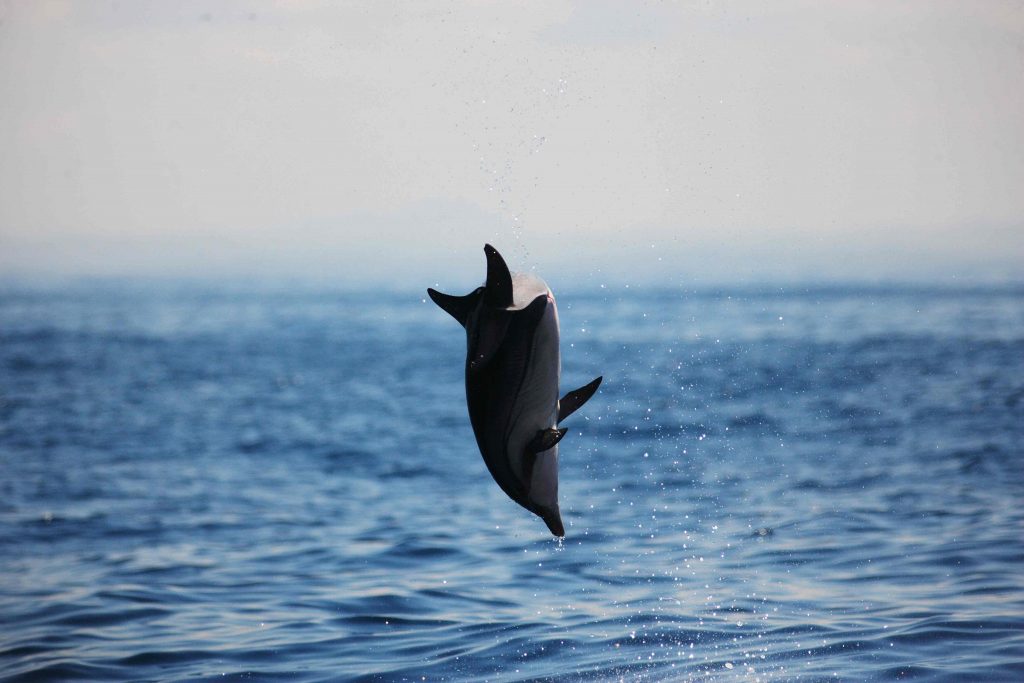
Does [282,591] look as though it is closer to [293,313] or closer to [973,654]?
[973,654]

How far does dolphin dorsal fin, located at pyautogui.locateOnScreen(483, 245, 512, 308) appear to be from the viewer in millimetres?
7266

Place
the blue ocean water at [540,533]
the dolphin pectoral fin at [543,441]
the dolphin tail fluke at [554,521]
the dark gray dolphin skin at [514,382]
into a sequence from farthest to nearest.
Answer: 1. the blue ocean water at [540,533]
2. the dolphin tail fluke at [554,521]
3. the dark gray dolphin skin at [514,382]
4. the dolphin pectoral fin at [543,441]

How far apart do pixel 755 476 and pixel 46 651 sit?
14.1m

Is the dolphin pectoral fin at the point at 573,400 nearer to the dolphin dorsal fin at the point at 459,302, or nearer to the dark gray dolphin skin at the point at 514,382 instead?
the dark gray dolphin skin at the point at 514,382

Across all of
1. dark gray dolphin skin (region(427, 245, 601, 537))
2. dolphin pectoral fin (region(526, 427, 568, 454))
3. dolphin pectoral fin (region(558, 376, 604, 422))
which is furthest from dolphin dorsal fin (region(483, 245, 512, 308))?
dolphin pectoral fin (region(526, 427, 568, 454))

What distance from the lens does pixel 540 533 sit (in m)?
17.5

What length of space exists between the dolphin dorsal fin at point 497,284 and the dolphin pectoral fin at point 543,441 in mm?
765

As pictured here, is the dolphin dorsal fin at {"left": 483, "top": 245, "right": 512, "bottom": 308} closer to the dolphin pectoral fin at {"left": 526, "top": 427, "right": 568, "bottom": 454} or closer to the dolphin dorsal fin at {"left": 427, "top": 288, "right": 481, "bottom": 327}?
the dolphin dorsal fin at {"left": 427, "top": 288, "right": 481, "bottom": 327}

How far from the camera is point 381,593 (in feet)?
45.9

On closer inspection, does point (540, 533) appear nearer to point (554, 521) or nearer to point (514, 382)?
point (554, 521)

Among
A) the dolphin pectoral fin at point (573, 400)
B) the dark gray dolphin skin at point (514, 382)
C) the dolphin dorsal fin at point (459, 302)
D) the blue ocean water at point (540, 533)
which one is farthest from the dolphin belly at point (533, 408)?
the blue ocean water at point (540, 533)

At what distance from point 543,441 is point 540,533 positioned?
10.4 metres

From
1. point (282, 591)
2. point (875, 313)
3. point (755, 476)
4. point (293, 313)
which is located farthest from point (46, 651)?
point (293, 313)

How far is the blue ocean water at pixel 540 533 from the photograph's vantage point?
11.3m
